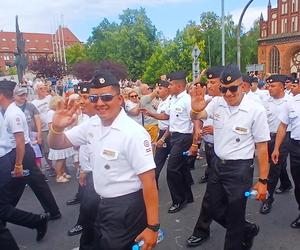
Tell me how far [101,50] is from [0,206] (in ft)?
172

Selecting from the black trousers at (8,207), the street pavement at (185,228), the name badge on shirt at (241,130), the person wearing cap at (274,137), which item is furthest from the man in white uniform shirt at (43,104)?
the name badge on shirt at (241,130)

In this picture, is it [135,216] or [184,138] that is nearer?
[135,216]

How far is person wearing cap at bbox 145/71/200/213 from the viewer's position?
5.21 m

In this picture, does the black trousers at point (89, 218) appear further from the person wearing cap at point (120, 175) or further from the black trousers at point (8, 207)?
the person wearing cap at point (120, 175)

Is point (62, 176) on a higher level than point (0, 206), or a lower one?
lower

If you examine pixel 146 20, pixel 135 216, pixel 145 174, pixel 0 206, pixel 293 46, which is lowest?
pixel 0 206

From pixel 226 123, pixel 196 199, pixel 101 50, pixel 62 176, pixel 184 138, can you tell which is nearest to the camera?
pixel 226 123

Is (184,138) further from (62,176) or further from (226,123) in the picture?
(62,176)

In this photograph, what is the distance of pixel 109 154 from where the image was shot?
8.37 feet

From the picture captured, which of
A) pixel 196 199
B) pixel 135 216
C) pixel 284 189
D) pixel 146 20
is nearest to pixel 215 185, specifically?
pixel 135 216

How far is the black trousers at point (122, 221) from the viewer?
8.39 feet

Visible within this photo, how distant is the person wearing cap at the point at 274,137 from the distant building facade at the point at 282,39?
46.7 m

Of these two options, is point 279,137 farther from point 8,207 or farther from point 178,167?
point 8,207

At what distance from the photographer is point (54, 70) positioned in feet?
102
